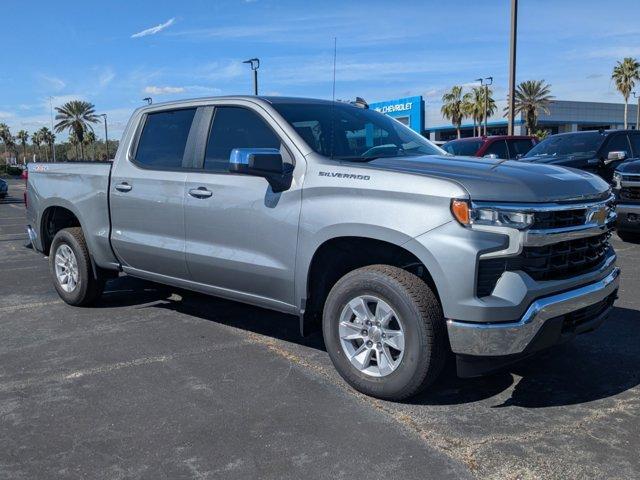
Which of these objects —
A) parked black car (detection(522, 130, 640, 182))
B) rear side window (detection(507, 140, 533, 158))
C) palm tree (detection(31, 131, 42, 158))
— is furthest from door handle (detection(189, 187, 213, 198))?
palm tree (detection(31, 131, 42, 158))

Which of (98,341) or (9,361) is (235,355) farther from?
(9,361)

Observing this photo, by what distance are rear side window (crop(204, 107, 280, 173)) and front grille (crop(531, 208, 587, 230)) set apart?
6.29 ft

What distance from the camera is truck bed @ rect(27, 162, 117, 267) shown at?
573cm

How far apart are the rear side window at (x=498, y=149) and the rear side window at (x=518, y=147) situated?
0.21m

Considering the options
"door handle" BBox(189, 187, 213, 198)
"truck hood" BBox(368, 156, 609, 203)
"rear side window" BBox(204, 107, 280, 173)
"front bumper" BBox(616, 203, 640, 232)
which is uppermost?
"rear side window" BBox(204, 107, 280, 173)

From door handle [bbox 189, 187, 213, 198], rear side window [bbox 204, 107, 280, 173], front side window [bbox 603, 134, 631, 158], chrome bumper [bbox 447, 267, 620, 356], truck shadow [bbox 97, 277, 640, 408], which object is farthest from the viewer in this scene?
front side window [bbox 603, 134, 631, 158]

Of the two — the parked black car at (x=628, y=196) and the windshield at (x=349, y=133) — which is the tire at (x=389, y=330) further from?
the parked black car at (x=628, y=196)

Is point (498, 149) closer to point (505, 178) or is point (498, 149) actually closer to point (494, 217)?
point (505, 178)

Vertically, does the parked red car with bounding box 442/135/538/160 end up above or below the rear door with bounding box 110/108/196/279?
above

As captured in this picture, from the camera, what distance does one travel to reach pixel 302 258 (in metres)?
4.16

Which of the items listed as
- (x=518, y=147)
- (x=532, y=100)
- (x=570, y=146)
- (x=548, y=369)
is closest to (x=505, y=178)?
(x=548, y=369)

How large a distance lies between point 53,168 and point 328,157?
3.51m

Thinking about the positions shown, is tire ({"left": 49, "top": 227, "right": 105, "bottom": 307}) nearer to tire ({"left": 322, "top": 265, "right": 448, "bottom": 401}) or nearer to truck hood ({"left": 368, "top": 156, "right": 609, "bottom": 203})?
tire ({"left": 322, "top": 265, "right": 448, "bottom": 401})

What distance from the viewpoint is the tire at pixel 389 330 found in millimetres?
3598
